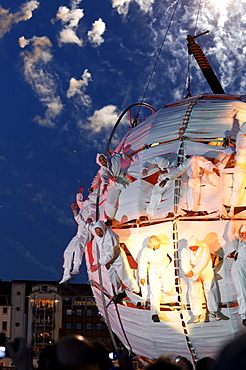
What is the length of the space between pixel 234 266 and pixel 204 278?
709mm

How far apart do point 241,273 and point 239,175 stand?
2198 mm

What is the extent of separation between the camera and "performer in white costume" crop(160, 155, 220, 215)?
13.7 metres

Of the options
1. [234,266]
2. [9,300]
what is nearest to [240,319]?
[234,266]

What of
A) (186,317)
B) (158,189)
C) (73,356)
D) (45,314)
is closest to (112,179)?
(158,189)

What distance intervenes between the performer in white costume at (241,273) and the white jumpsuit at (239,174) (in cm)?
69

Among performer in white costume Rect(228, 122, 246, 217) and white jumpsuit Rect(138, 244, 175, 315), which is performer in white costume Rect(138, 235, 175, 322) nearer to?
white jumpsuit Rect(138, 244, 175, 315)

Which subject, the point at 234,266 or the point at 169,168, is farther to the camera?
the point at 169,168

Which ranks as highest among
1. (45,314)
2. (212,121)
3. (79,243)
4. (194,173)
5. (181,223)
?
(45,314)

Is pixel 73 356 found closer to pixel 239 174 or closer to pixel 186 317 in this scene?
pixel 186 317

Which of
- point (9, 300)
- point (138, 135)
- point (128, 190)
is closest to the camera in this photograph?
point (128, 190)

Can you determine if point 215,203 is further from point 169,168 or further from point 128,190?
point 128,190

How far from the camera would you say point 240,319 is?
13.1 metres

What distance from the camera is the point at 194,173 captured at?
538 inches

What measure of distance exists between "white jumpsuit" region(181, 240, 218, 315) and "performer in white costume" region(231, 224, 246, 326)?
1.72 feet
